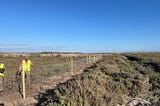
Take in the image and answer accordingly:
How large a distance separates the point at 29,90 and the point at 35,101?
210 centimetres

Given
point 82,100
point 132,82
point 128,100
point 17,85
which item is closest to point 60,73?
point 17,85

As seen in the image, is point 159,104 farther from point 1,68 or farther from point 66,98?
point 1,68

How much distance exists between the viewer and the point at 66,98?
626cm

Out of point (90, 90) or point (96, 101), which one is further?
point (90, 90)

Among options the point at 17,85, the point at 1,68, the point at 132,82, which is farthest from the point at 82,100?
the point at 17,85

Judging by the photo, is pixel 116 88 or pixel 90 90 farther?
pixel 116 88

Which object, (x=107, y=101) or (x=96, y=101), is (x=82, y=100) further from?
(x=107, y=101)

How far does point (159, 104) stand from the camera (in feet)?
21.9

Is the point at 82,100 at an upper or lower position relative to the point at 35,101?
upper

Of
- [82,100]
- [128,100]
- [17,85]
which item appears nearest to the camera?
[82,100]

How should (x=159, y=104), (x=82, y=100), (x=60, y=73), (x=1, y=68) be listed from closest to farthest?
(x=82, y=100), (x=159, y=104), (x=1, y=68), (x=60, y=73)

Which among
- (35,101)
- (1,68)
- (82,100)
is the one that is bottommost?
(35,101)

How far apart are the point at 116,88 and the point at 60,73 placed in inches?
334

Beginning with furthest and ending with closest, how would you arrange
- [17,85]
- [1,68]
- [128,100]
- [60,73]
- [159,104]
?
[60,73] → [17,85] → [1,68] → [128,100] → [159,104]
